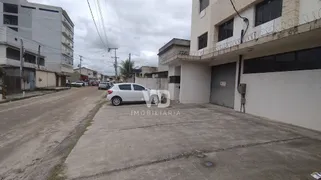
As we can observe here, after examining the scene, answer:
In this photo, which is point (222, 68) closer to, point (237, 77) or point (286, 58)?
point (237, 77)

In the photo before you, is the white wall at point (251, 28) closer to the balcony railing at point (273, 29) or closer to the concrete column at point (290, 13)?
the balcony railing at point (273, 29)

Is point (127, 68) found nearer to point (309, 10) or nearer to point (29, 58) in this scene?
point (29, 58)

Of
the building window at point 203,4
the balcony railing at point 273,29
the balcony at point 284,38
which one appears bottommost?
the balcony at point 284,38

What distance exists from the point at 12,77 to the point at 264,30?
24381 mm

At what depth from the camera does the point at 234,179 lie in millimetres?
3598

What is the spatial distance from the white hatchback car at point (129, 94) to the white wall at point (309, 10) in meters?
10.2

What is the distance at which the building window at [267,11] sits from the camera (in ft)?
32.1

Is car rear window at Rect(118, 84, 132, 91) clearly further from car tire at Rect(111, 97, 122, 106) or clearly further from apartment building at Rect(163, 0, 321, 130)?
apartment building at Rect(163, 0, 321, 130)

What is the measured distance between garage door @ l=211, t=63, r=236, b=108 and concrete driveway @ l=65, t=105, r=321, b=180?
5.51 m

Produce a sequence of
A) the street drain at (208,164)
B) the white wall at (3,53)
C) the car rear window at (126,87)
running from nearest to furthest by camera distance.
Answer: the street drain at (208,164) → the car rear window at (126,87) → the white wall at (3,53)

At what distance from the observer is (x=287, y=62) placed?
869 cm

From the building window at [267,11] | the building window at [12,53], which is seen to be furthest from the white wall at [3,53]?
the building window at [267,11]

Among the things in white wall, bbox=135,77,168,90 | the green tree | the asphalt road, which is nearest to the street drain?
the asphalt road

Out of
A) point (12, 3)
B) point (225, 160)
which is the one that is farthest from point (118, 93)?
point (12, 3)
